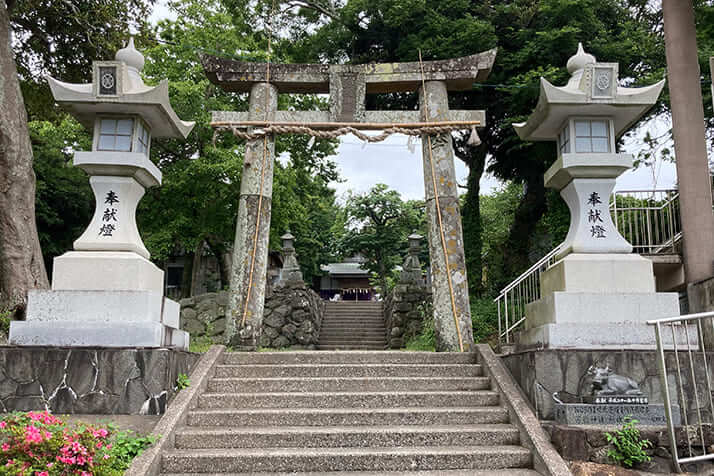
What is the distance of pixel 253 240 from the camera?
28.1ft

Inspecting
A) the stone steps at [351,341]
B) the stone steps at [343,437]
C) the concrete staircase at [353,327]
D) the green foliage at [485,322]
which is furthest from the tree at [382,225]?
the stone steps at [343,437]

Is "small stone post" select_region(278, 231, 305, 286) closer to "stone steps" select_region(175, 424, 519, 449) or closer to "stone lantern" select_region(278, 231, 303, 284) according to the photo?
"stone lantern" select_region(278, 231, 303, 284)

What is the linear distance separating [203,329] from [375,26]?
29.3 feet

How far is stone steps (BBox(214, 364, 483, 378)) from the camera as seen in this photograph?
6.46 meters

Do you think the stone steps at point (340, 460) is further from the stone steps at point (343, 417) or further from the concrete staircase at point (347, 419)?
the stone steps at point (343, 417)

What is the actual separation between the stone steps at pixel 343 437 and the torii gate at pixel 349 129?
296 centimetres

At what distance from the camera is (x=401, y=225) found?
20172 millimetres

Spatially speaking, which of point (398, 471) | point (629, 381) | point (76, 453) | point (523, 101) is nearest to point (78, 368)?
point (76, 453)

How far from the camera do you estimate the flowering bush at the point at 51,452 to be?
3.70m

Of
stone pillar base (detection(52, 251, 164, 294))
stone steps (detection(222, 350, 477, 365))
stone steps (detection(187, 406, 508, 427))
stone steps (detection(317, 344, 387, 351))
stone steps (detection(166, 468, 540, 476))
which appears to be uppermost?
stone pillar base (detection(52, 251, 164, 294))

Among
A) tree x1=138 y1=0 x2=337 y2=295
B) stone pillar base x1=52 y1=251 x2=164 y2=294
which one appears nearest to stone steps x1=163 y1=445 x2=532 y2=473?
stone pillar base x1=52 y1=251 x2=164 y2=294

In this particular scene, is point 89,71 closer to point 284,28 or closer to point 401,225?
point 284,28

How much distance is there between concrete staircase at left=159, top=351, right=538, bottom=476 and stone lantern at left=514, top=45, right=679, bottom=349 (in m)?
1.02

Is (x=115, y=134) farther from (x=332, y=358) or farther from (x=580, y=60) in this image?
(x=580, y=60)
